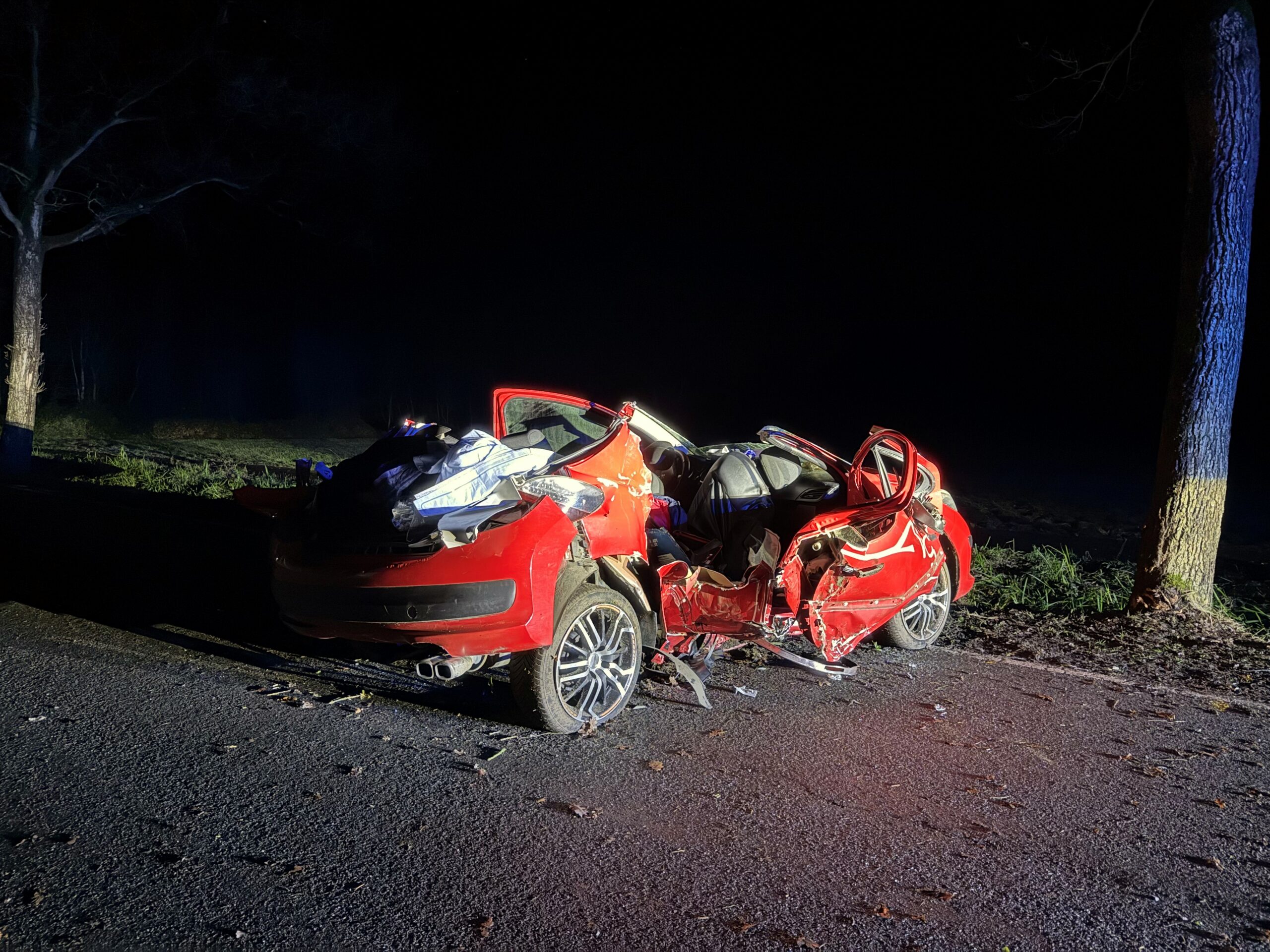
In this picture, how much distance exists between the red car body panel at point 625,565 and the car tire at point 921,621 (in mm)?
197

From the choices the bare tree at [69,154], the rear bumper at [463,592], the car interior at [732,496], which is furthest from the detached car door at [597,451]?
the bare tree at [69,154]

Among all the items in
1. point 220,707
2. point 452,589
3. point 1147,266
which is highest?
point 1147,266

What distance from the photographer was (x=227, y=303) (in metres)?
37.9

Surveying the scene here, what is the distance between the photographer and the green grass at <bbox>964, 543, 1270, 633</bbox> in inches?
312

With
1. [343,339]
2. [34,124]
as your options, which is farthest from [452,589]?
[343,339]

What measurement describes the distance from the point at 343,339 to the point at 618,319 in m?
10.7

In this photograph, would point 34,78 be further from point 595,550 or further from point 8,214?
point 595,550

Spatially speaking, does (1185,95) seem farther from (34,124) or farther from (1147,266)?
(1147,266)

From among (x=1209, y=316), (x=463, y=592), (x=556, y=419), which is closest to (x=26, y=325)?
(x=556, y=419)

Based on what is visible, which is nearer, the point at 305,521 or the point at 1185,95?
the point at 305,521

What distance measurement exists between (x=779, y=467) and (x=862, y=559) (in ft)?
3.21

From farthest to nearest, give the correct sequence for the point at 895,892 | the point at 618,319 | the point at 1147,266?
1. the point at 618,319
2. the point at 1147,266
3. the point at 895,892

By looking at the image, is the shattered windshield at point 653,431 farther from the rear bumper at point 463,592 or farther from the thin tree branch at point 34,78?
the thin tree branch at point 34,78

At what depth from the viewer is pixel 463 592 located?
4520 mm
